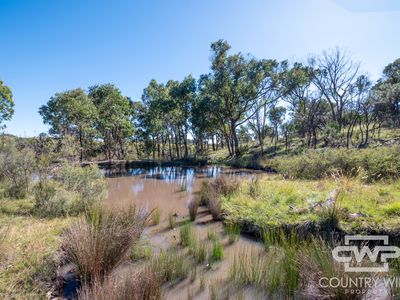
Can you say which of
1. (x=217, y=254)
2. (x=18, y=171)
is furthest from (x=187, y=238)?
(x=18, y=171)

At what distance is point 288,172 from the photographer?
1263 centimetres

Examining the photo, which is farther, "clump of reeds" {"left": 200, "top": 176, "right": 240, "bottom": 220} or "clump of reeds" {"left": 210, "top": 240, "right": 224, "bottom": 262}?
"clump of reeds" {"left": 200, "top": 176, "right": 240, "bottom": 220}

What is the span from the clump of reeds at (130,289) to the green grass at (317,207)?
3331 mm

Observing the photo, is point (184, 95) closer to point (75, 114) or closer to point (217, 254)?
point (75, 114)

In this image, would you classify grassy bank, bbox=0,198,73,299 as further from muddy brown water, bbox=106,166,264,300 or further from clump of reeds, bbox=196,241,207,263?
clump of reeds, bbox=196,241,207,263

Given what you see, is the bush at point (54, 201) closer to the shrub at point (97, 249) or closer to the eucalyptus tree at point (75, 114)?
the shrub at point (97, 249)

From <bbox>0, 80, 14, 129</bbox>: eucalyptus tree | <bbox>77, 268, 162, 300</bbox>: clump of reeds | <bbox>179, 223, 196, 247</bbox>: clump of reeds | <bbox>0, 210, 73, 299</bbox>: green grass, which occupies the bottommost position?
<bbox>179, 223, 196, 247</bbox>: clump of reeds

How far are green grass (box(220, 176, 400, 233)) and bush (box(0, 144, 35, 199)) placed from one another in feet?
22.4

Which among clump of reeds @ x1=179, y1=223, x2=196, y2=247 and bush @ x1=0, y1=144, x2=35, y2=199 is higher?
bush @ x1=0, y1=144, x2=35, y2=199

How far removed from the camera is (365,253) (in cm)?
344

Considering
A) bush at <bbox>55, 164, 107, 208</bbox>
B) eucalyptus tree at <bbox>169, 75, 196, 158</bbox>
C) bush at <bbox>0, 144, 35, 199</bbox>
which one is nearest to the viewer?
bush at <bbox>55, 164, 107, 208</bbox>

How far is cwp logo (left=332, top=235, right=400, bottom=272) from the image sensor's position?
261cm

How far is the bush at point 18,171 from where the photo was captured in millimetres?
8055

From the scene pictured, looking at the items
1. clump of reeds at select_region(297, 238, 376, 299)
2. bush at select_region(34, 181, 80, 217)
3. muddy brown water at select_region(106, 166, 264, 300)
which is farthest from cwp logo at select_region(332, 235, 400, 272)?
bush at select_region(34, 181, 80, 217)
